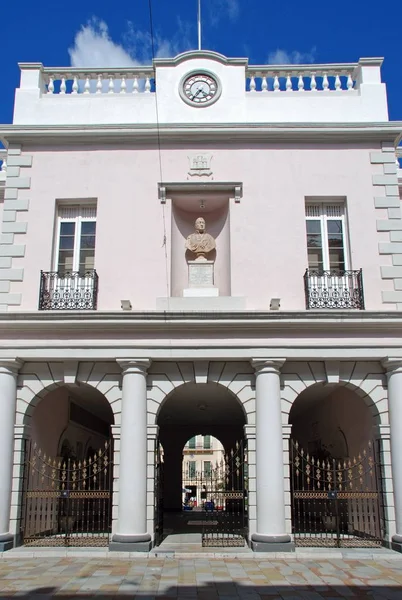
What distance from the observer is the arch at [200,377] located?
12.9m

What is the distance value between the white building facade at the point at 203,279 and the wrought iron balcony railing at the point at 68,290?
51mm

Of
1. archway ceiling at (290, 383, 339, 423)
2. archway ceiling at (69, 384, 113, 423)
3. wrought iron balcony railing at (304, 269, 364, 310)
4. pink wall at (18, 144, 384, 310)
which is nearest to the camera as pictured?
wrought iron balcony railing at (304, 269, 364, 310)

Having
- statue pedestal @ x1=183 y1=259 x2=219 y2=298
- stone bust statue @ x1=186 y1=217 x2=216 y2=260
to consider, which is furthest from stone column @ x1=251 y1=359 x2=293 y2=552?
stone bust statue @ x1=186 y1=217 x2=216 y2=260

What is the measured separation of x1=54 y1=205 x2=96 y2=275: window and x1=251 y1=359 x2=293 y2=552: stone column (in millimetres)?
4526

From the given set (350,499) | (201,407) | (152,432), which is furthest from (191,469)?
(152,432)

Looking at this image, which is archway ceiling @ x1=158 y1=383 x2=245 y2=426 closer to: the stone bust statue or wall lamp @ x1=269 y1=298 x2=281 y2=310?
wall lamp @ x1=269 y1=298 x2=281 y2=310

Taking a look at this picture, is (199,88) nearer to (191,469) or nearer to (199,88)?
(199,88)

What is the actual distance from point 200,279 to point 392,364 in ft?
15.0

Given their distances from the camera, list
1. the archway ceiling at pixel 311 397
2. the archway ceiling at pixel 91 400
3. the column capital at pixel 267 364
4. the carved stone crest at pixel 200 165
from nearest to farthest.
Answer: the column capital at pixel 267 364
the carved stone crest at pixel 200 165
the archway ceiling at pixel 311 397
the archway ceiling at pixel 91 400

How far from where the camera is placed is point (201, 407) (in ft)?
61.8

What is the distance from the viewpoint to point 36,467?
13.8 meters

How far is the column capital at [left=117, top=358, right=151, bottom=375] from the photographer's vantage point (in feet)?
41.3

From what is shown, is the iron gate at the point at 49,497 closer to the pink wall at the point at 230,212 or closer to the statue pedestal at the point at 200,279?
the pink wall at the point at 230,212

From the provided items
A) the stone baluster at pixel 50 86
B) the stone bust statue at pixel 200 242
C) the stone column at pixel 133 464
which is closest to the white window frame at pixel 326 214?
the stone bust statue at pixel 200 242
